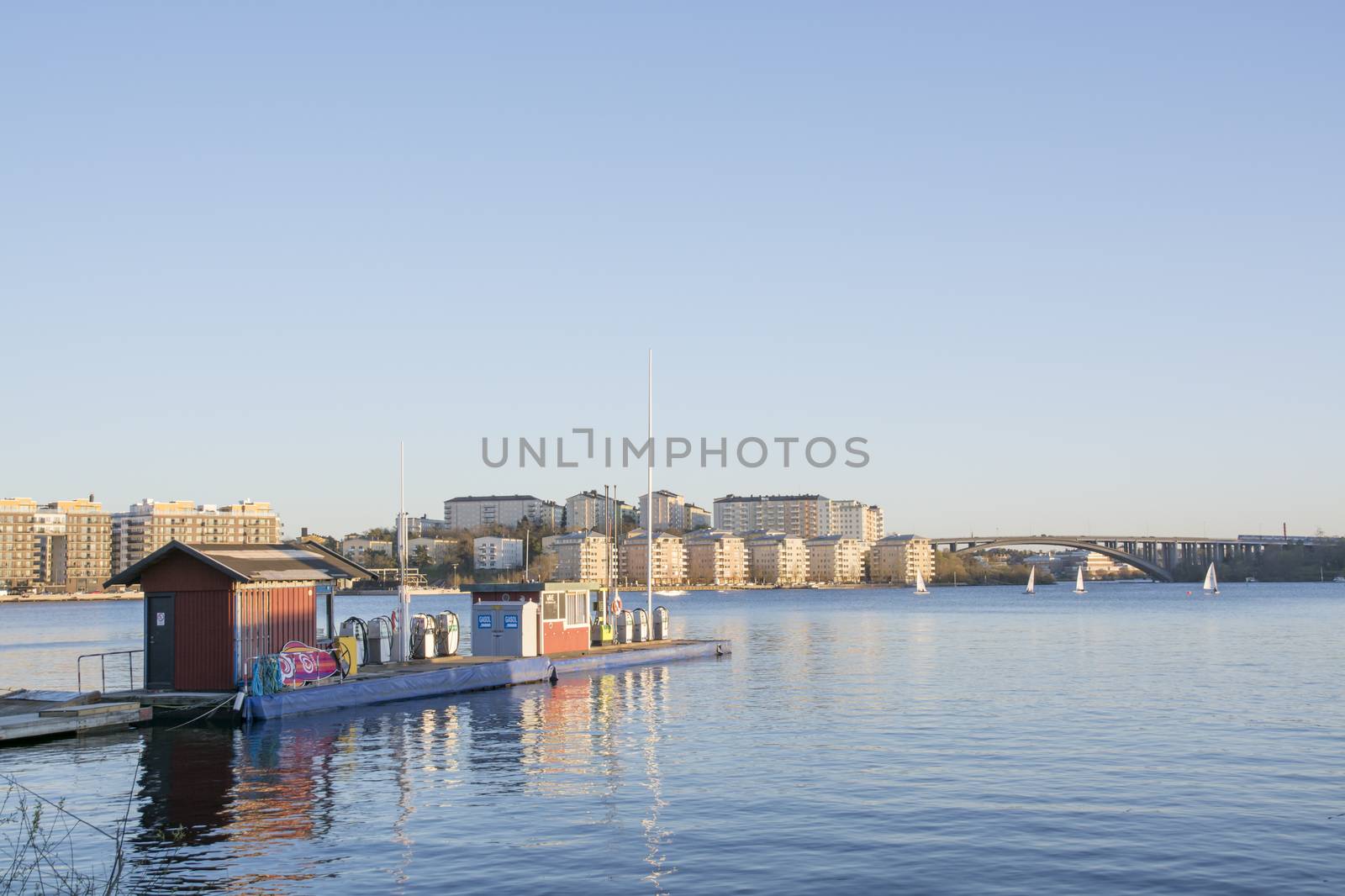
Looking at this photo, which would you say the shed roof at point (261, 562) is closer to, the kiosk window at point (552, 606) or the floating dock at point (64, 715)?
the floating dock at point (64, 715)

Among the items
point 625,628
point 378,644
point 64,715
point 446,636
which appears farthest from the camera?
point 625,628

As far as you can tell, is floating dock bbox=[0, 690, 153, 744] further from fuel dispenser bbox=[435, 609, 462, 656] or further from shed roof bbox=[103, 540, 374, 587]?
fuel dispenser bbox=[435, 609, 462, 656]

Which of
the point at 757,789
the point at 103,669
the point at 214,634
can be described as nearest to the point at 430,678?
the point at 214,634

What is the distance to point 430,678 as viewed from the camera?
43594 mm

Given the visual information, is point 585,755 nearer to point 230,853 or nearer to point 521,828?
point 521,828

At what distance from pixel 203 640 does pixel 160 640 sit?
5.31 feet

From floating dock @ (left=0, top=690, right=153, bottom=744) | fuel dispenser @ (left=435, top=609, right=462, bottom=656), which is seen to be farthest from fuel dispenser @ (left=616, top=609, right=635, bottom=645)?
floating dock @ (left=0, top=690, right=153, bottom=744)

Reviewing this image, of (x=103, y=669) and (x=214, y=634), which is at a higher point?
(x=214, y=634)

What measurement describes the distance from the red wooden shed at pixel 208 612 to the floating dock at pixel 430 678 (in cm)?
176

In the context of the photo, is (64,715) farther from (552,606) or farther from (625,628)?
(625,628)

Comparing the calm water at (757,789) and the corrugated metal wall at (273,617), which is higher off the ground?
the corrugated metal wall at (273,617)

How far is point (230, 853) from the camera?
67.5 feet

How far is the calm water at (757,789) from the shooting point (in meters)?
19.5

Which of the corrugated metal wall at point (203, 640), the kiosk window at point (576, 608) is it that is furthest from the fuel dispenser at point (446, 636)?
the corrugated metal wall at point (203, 640)
